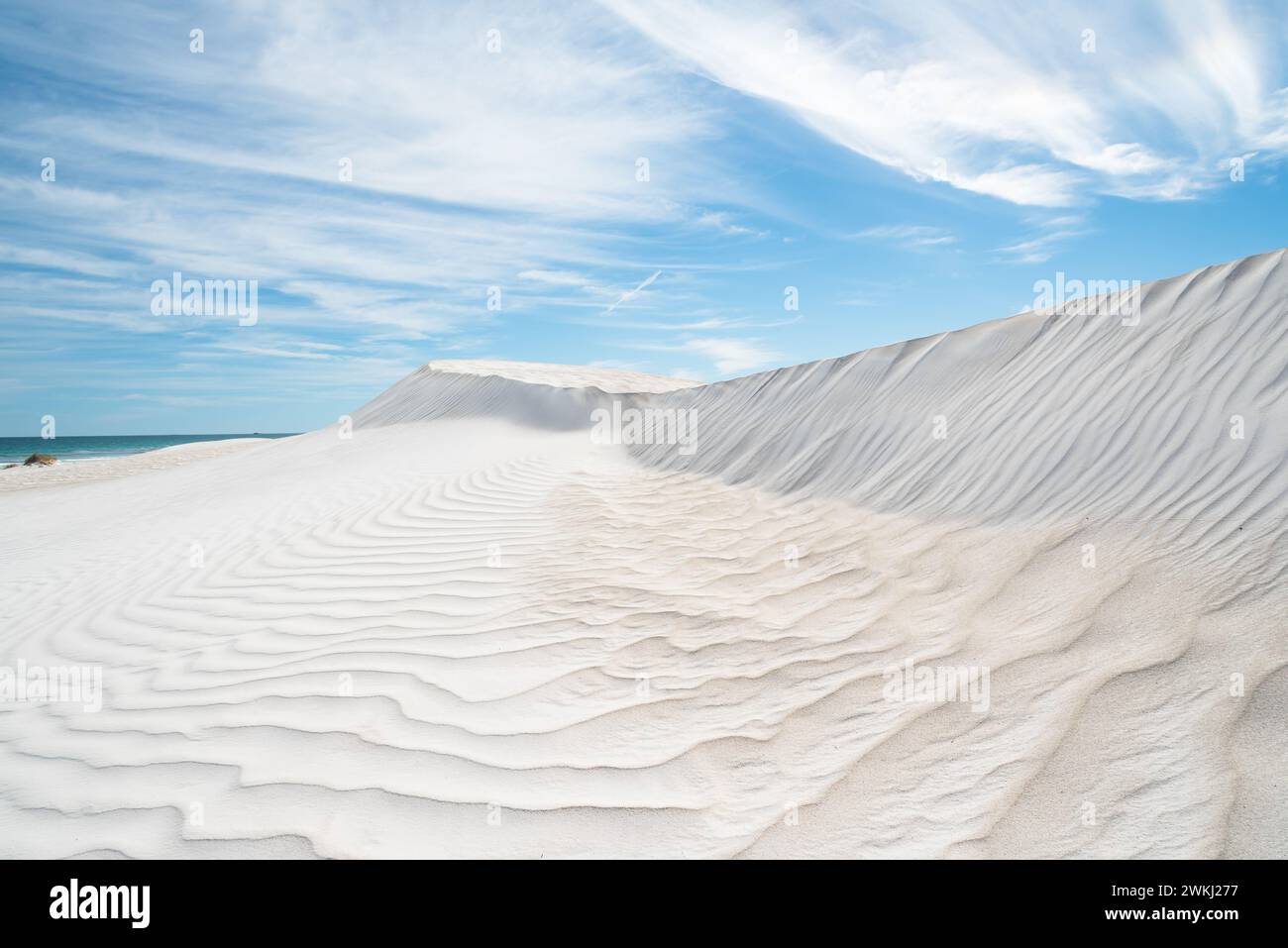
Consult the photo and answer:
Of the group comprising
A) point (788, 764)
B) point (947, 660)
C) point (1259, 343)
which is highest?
point (1259, 343)

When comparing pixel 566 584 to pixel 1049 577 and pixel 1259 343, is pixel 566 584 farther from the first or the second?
pixel 1259 343

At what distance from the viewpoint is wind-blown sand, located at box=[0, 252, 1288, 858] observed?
2029 millimetres

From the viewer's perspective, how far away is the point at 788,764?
2.31m

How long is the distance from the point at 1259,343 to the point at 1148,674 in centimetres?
288

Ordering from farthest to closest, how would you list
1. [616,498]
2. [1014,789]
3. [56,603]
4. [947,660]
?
[616,498] < [56,603] < [947,660] < [1014,789]

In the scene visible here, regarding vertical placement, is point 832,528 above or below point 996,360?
below

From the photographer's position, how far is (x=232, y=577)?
5.06 meters

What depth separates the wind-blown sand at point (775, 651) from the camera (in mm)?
2029

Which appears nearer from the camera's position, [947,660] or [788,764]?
[788,764]

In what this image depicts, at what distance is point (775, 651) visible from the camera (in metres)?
3.11
